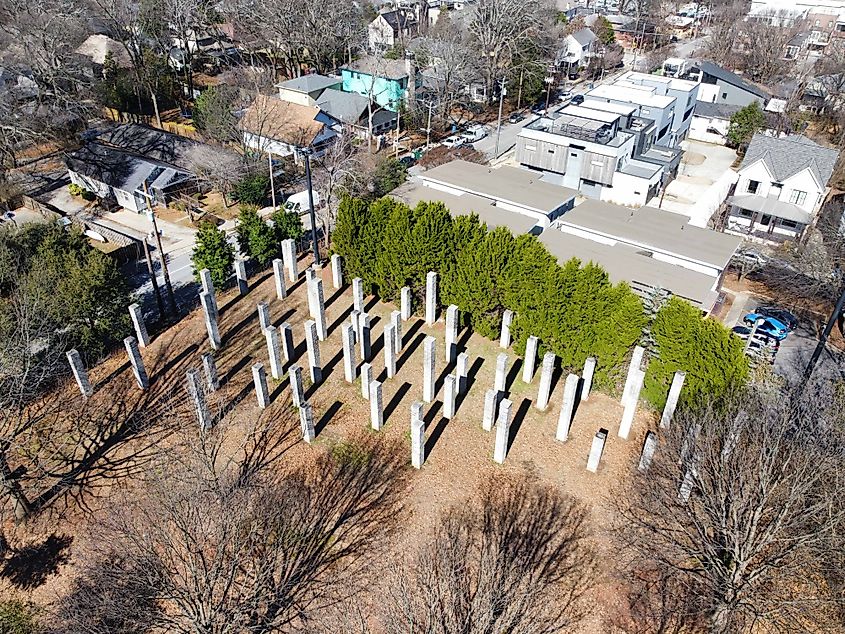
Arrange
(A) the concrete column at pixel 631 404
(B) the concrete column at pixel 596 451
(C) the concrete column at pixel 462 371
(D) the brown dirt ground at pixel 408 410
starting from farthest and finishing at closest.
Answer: (C) the concrete column at pixel 462 371 → (A) the concrete column at pixel 631 404 → (B) the concrete column at pixel 596 451 → (D) the brown dirt ground at pixel 408 410

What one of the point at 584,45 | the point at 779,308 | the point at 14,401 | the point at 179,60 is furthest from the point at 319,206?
the point at 584,45

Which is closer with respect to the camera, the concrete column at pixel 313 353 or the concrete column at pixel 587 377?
the concrete column at pixel 587 377

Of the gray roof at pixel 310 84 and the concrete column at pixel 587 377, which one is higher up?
the gray roof at pixel 310 84

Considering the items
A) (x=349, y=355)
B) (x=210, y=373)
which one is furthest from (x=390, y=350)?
(x=210, y=373)

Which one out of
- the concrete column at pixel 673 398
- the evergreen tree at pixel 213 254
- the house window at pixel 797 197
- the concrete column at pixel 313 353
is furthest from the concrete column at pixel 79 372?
the house window at pixel 797 197

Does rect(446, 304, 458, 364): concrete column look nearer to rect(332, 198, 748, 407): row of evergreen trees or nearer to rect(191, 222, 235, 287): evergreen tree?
rect(332, 198, 748, 407): row of evergreen trees

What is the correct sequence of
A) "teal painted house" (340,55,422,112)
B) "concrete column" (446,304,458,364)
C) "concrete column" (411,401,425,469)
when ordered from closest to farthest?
"concrete column" (411,401,425,469), "concrete column" (446,304,458,364), "teal painted house" (340,55,422,112)

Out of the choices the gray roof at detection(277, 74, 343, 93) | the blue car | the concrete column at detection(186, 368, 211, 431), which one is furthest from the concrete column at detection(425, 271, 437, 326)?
the gray roof at detection(277, 74, 343, 93)

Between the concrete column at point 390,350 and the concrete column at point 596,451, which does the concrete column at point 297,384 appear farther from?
the concrete column at point 596,451
